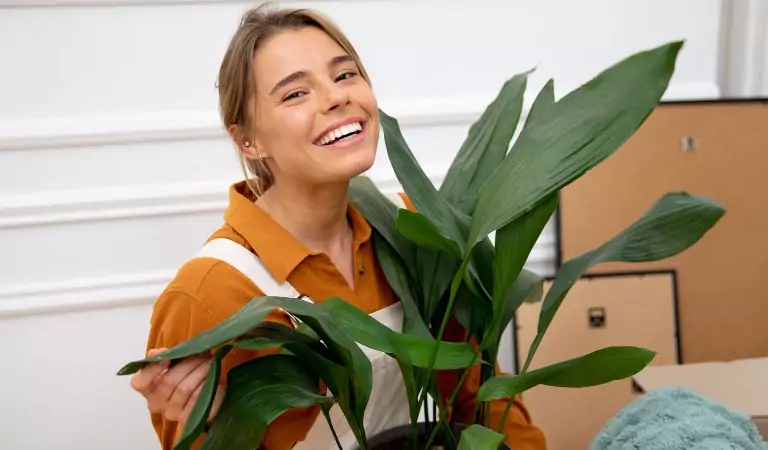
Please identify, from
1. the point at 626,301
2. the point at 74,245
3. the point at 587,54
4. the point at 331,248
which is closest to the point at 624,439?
the point at 331,248

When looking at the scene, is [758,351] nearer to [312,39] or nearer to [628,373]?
[628,373]

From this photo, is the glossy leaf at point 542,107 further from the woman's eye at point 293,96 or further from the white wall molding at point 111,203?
the white wall molding at point 111,203

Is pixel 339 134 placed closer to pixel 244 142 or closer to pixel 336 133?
pixel 336 133

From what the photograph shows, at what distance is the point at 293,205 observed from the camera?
909 millimetres

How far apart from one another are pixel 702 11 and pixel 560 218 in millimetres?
552

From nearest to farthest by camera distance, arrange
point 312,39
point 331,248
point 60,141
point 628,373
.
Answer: point 628,373 → point 312,39 → point 331,248 → point 60,141

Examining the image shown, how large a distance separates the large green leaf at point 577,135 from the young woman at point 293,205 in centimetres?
27

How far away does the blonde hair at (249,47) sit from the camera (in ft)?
2.76

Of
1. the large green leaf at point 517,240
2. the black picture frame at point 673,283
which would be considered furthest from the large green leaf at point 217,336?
the black picture frame at point 673,283

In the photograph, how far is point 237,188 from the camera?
0.96 m

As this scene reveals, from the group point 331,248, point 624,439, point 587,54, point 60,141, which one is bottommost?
point 624,439

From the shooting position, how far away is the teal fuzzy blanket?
77 centimetres

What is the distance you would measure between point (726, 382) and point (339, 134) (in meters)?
0.73

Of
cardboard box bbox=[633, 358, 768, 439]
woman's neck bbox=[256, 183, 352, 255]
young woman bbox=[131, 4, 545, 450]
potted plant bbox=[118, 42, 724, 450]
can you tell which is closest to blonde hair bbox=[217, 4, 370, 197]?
young woman bbox=[131, 4, 545, 450]
